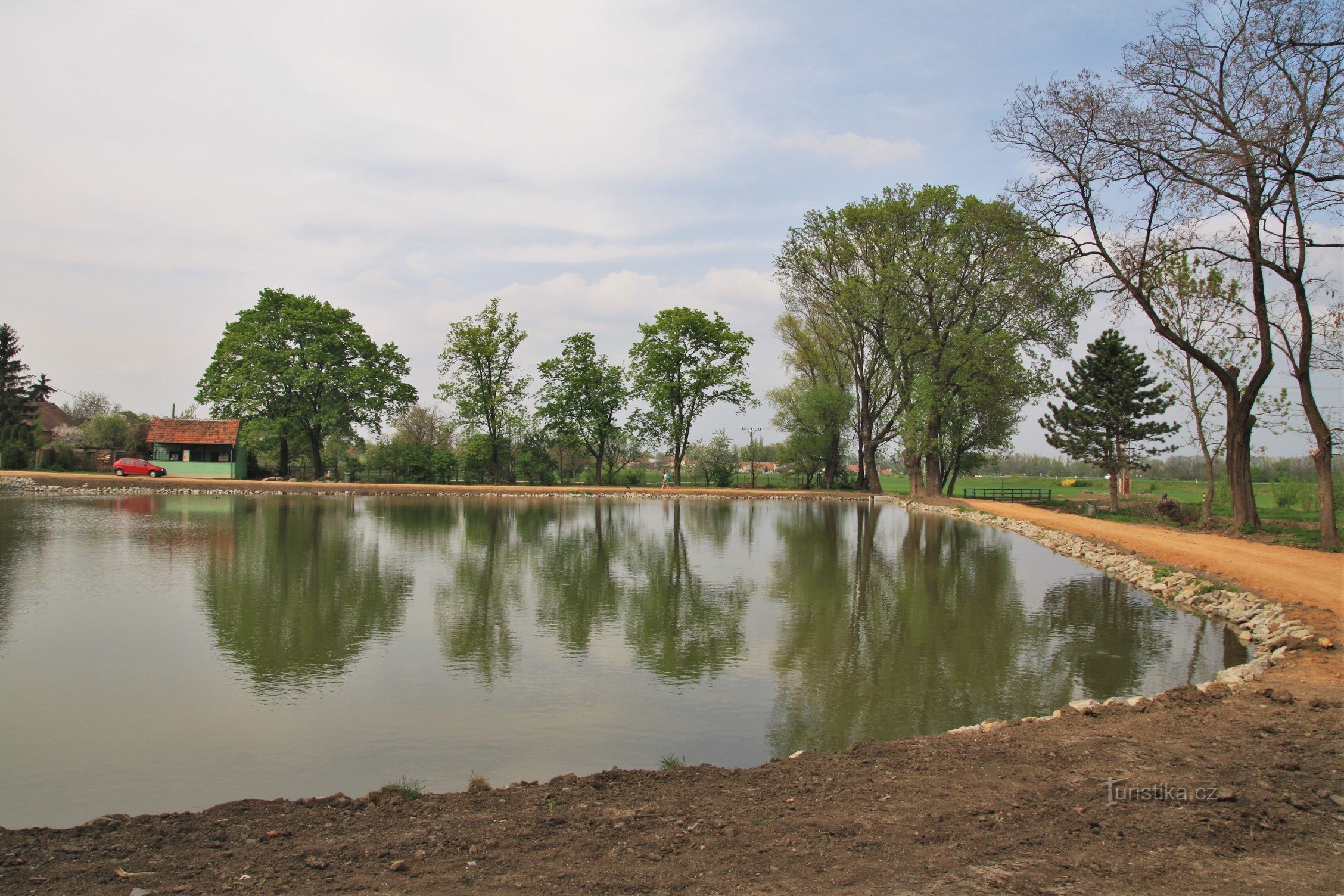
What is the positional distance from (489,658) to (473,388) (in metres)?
44.1

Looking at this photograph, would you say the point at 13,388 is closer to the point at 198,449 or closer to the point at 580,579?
the point at 198,449

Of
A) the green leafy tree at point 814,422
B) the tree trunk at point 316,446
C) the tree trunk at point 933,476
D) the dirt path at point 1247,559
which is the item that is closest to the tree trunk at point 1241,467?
the dirt path at point 1247,559

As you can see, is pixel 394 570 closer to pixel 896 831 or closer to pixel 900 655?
pixel 900 655

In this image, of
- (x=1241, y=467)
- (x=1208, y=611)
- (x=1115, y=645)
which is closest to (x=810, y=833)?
(x=1115, y=645)

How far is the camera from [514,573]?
15969 millimetres

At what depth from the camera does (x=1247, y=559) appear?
1542 centimetres

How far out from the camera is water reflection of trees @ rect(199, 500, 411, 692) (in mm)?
9180

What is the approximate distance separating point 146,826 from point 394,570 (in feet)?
38.0

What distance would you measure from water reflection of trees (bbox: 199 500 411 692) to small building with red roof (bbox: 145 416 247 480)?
31.2 m

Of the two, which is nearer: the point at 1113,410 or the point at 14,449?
the point at 1113,410

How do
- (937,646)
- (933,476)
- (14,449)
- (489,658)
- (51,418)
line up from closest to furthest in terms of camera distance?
(489,658), (937,646), (933,476), (14,449), (51,418)

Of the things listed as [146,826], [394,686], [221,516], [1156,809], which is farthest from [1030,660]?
[221,516]

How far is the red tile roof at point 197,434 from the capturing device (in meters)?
49.6

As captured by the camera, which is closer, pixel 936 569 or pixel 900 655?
pixel 900 655
